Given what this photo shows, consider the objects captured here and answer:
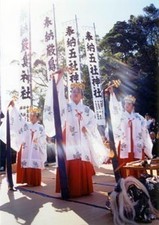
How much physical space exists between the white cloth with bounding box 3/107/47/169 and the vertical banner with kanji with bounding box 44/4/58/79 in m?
4.15

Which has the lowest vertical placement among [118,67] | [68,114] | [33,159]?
A: [33,159]

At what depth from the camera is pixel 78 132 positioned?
4914 mm

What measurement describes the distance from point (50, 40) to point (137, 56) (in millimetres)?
8222

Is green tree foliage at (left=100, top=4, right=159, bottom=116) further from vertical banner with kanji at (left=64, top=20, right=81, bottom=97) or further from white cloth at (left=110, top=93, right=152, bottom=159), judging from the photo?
white cloth at (left=110, top=93, right=152, bottom=159)

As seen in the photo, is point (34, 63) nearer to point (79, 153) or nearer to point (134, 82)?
point (134, 82)

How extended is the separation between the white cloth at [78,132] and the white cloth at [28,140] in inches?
60.1

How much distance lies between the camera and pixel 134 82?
15633mm

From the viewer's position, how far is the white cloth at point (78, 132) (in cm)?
482

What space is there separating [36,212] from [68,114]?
66.2 inches

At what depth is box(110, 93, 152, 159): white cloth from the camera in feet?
18.7

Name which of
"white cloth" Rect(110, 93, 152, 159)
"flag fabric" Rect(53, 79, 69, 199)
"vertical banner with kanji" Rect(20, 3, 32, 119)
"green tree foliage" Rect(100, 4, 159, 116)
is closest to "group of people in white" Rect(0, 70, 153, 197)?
"white cloth" Rect(110, 93, 152, 159)

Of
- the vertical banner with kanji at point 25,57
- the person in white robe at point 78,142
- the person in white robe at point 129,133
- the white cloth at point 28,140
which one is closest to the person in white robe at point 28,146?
the white cloth at point 28,140

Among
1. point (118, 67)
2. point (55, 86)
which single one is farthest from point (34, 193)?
point (118, 67)

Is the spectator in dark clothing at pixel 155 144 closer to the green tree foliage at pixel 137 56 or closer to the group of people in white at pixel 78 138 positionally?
the group of people in white at pixel 78 138
